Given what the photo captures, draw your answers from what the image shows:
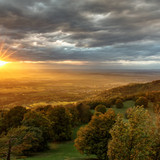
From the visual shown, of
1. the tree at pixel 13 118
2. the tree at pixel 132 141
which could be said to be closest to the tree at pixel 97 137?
the tree at pixel 132 141

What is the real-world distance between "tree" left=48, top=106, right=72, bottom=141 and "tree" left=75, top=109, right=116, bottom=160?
16.8 m

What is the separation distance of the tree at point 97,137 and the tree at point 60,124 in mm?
16775

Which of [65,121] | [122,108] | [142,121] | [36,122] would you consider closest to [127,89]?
[122,108]

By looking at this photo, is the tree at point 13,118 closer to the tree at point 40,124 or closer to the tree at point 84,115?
the tree at point 40,124

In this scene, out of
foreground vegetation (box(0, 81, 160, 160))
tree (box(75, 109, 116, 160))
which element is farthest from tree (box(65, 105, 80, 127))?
tree (box(75, 109, 116, 160))

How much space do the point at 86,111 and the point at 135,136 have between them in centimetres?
4723

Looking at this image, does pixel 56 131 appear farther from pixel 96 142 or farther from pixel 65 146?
pixel 96 142

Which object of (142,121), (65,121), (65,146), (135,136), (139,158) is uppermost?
(142,121)

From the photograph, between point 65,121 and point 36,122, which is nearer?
point 36,122

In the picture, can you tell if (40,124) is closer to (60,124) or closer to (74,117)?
(60,124)

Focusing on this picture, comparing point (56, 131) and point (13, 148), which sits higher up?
point (13, 148)

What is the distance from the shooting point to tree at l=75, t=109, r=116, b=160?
2512cm

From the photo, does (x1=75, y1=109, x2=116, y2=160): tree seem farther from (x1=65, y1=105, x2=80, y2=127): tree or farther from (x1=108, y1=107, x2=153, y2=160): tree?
(x1=65, y1=105, x2=80, y2=127): tree

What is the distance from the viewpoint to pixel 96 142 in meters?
26.1
